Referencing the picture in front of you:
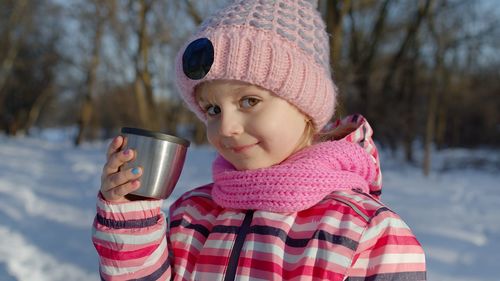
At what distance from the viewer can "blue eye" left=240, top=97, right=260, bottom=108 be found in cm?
133

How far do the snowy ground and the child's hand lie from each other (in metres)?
2.01

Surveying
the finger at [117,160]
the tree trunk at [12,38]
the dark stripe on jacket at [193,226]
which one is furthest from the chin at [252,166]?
the tree trunk at [12,38]

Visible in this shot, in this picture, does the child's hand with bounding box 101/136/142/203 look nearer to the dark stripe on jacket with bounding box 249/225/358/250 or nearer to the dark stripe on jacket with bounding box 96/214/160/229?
the dark stripe on jacket with bounding box 96/214/160/229

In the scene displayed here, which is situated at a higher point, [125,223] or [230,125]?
[230,125]

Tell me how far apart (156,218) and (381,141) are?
11498 millimetres

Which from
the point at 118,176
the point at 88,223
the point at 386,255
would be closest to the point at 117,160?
the point at 118,176

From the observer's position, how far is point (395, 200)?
616 centimetres

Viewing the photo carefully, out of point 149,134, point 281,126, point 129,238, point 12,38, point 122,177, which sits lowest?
point 129,238

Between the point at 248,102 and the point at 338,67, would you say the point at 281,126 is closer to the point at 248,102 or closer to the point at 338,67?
the point at 248,102

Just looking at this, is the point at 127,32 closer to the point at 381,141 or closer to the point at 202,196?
the point at 381,141

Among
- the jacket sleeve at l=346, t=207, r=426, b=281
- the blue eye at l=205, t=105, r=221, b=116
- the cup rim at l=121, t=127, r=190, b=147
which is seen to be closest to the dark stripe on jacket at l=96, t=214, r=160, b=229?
the cup rim at l=121, t=127, r=190, b=147

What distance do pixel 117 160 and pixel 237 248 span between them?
415 mm

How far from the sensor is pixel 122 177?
122cm

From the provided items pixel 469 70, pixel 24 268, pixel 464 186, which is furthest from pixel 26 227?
pixel 469 70
